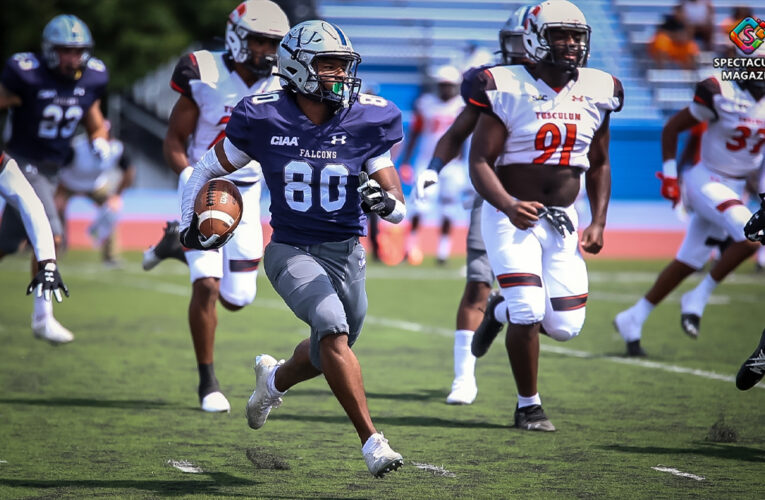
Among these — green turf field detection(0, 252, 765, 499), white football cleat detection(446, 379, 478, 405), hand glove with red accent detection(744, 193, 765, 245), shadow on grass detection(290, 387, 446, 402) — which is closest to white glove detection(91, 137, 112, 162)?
green turf field detection(0, 252, 765, 499)

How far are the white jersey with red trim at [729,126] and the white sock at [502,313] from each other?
240 cm

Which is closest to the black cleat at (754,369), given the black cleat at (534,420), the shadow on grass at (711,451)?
the shadow on grass at (711,451)

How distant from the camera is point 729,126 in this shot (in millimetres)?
7301

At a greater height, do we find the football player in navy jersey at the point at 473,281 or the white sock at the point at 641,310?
the football player in navy jersey at the point at 473,281

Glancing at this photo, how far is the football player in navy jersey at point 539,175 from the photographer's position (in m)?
5.30

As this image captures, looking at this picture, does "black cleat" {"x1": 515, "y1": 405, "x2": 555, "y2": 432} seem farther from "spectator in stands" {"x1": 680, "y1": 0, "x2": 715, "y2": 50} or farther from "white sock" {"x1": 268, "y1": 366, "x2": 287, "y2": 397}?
"spectator in stands" {"x1": 680, "y1": 0, "x2": 715, "y2": 50}

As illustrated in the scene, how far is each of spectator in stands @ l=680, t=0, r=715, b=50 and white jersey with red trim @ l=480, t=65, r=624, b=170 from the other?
632 inches

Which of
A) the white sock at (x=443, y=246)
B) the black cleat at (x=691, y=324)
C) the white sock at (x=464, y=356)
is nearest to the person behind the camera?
the white sock at (x=464, y=356)

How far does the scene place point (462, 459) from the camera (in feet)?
15.6

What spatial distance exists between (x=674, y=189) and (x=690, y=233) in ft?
1.38

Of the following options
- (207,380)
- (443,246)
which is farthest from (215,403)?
(443,246)

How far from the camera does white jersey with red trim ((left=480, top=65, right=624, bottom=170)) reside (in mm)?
5379

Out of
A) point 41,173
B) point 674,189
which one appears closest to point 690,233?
point 674,189

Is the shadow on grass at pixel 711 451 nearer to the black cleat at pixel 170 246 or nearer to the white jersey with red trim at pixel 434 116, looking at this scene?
the black cleat at pixel 170 246
